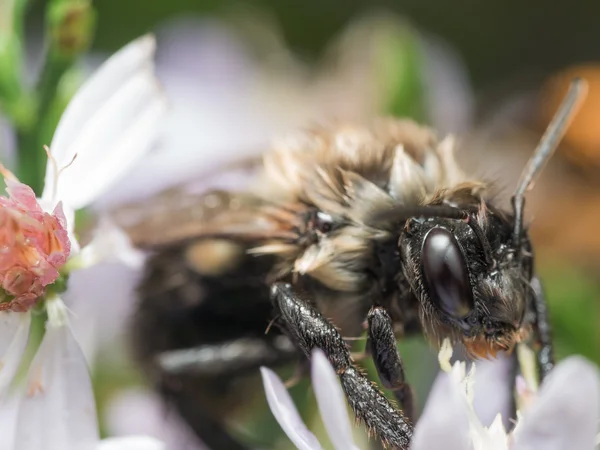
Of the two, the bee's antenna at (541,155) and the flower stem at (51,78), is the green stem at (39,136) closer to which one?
the flower stem at (51,78)

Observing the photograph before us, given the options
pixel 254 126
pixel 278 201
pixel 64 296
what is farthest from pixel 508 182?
pixel 254 126

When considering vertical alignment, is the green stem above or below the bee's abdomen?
above

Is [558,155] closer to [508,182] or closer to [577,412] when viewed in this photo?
[508,182]

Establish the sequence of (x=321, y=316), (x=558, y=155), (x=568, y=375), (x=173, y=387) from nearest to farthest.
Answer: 1. (x=568, y=375)
2. (x=321, y=316)
3. (x=173, y=387)
4. (x=558, y=155)

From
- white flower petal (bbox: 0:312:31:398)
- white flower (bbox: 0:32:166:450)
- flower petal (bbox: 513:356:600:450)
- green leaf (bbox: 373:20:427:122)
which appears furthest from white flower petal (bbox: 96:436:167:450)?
green leaf (bbox: 373:20:427:122)

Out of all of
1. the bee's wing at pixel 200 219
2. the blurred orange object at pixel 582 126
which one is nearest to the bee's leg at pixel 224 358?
the bee's wing at pixel 200 219

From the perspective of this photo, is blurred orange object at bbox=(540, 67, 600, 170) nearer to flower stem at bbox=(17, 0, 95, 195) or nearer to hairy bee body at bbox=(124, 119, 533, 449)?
hairy bee body at bbox=(124, 119, 533, 449)

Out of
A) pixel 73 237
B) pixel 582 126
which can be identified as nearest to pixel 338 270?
pixel 73 237

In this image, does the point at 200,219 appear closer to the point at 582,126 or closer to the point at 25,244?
the point at 25,244
